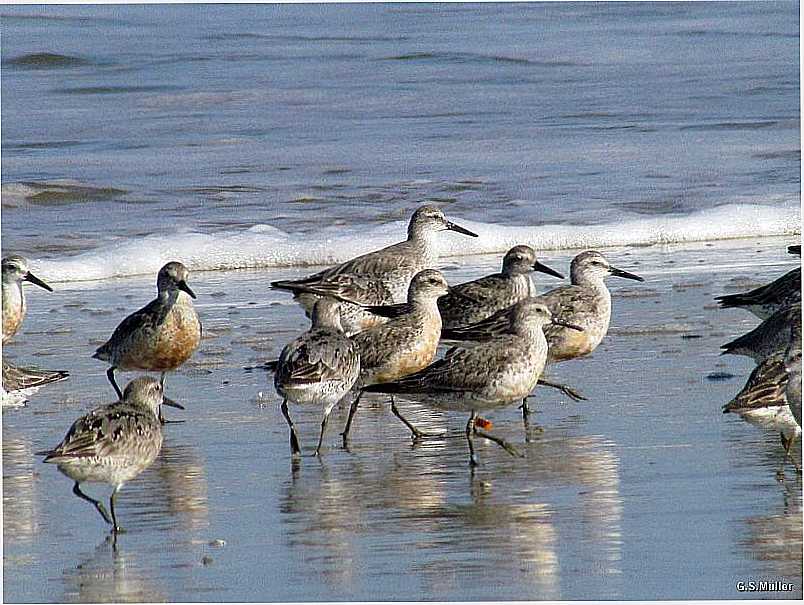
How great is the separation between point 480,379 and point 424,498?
3.26 feet

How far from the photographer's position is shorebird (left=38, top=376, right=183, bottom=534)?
20.7 ft

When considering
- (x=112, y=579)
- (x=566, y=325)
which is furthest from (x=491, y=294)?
(x=112, y=579)

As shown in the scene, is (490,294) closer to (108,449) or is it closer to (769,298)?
(769,298)

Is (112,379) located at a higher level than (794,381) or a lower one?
higher

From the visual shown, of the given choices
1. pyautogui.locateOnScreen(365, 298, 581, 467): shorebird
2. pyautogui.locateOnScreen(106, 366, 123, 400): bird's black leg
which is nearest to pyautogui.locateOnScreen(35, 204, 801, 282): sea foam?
pyautogui.locateOnScreen(106, 366, 123, 400): bird's black leg

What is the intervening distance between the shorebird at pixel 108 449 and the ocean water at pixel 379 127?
695cm

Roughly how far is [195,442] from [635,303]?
4.44 meters

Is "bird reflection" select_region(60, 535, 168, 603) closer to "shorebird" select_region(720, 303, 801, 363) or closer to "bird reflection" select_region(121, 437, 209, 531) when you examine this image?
"bird reflection" select_region(121, 437, 209, 531)

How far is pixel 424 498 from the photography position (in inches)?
269

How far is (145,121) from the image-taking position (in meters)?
20.2

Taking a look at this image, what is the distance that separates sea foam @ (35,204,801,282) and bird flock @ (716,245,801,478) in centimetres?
475

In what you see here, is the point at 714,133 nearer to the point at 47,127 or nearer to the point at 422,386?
the point at 47,127

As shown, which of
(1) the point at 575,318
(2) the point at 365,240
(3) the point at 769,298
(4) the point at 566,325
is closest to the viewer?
(4) the point at 566,325

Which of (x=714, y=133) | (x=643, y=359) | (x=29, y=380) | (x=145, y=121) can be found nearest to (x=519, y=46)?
(x=714, y=133)
